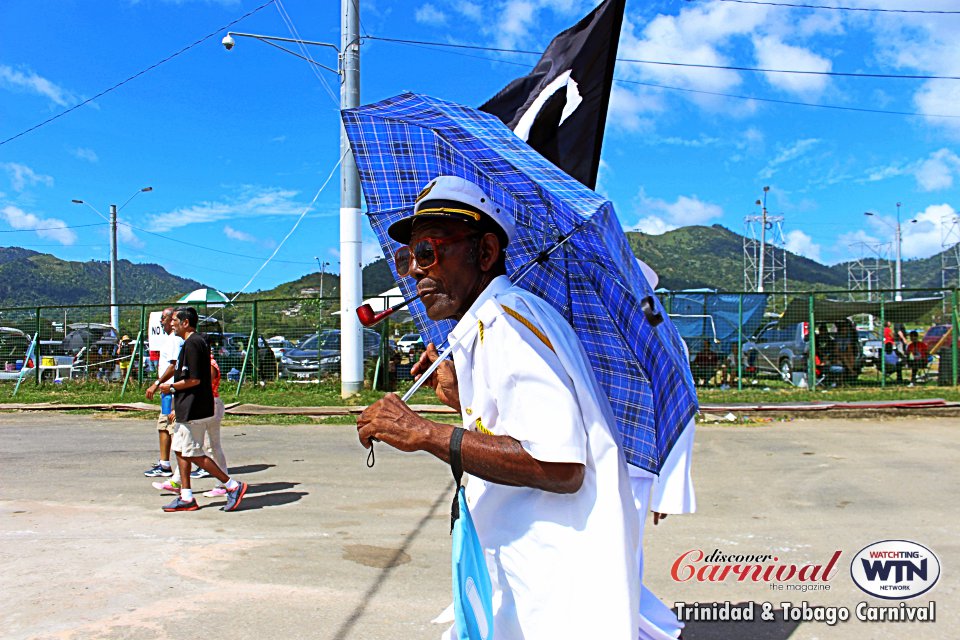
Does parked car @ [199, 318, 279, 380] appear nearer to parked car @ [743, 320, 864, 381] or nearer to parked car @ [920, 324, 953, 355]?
parked car @ [743, 320, 864, 381]

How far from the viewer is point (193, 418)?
24.5 feet

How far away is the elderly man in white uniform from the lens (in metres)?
1.84

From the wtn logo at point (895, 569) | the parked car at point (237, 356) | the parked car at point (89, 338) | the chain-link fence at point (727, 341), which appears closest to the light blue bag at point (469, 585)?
the wtn logo at point (895, 569)

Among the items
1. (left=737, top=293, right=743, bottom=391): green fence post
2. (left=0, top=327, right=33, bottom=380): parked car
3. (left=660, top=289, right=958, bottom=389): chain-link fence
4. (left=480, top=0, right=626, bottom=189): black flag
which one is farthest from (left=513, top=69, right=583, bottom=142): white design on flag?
(left=0, top=327, right=33, bottom=380): parked car

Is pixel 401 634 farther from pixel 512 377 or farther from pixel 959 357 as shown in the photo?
pixel 959 357

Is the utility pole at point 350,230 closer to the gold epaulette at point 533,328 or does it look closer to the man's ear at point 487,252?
the man's ear at point 487,252

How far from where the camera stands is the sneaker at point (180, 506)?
7.28 meters

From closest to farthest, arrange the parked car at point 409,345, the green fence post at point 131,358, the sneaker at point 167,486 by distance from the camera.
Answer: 1. the sneaker at point 167,486
2. the green fence post at point 131,358
3. the parked car at point 409,345

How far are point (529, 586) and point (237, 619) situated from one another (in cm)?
321

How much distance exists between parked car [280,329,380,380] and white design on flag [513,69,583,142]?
48.9 feet

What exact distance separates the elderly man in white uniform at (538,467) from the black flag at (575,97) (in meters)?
1.68

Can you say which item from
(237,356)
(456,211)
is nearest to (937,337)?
(237,356)

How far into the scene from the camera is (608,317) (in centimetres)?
268

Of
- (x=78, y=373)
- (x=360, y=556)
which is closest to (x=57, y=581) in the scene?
(x=360, y=556)
